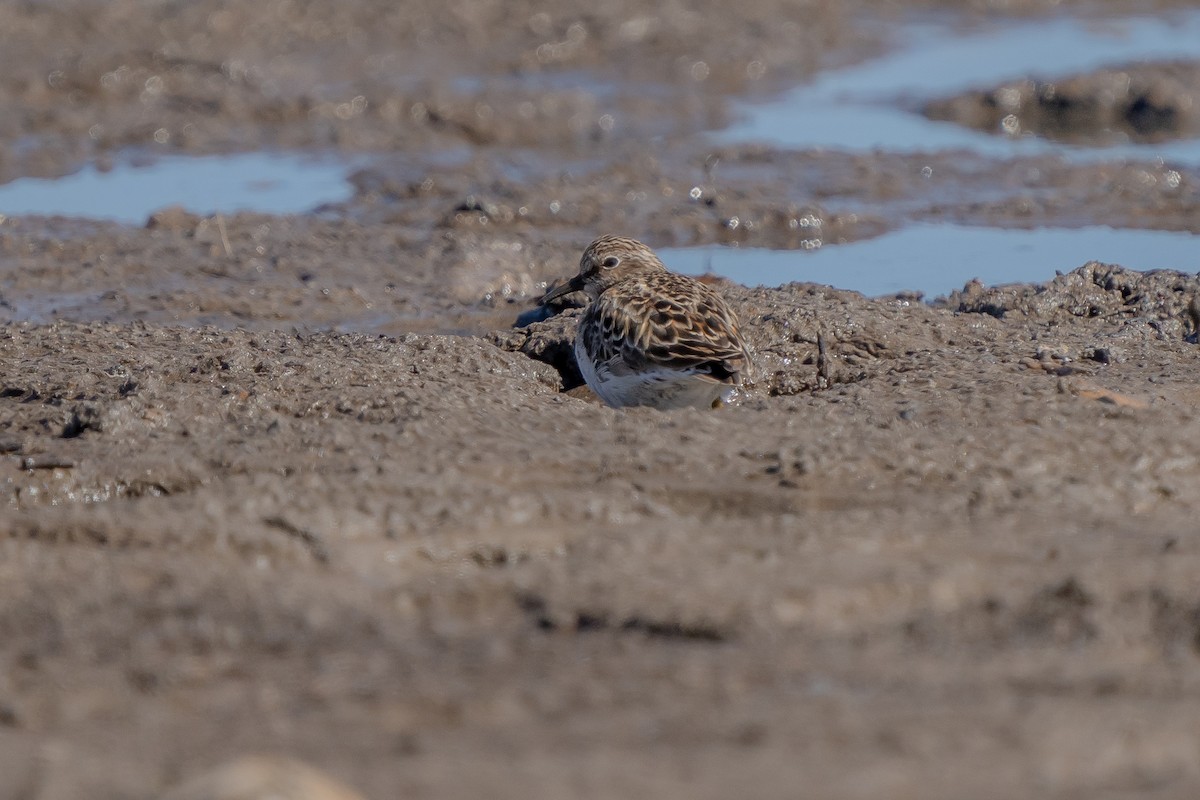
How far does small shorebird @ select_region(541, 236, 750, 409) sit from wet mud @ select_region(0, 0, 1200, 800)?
34 cm

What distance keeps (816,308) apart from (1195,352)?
5.34 feet

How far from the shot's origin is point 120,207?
10.6m

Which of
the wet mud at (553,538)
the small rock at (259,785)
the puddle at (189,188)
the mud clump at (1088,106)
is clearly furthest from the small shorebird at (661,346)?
the mud clump at (1088,106)

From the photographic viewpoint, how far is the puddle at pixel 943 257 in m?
8.86

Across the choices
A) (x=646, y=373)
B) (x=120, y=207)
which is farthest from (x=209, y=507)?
(x=120, y=207)

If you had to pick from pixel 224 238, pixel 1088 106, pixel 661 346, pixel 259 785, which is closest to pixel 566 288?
pixel 661 346

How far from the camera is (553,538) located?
422cm

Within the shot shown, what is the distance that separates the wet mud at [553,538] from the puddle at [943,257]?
1170mm

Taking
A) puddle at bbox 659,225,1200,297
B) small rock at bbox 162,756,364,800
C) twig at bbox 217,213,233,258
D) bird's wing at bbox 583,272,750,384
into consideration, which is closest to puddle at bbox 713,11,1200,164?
puddle at bbox 659,225,1200,297

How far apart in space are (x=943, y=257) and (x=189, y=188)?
552cm

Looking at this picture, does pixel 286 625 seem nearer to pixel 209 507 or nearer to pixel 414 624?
pixel 414 624

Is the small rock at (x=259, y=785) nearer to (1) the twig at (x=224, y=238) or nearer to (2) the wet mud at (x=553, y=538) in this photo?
(2) the wet mud at (x=553, y=538)

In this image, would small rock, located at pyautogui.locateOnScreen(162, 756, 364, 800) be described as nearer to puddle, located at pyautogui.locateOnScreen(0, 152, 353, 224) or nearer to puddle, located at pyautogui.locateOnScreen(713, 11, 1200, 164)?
puddle, located at pyautogui.locateOnScreen(0, 152, 353, 224)

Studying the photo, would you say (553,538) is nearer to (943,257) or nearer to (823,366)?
(823,366)
